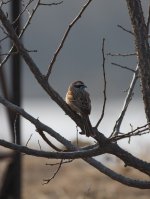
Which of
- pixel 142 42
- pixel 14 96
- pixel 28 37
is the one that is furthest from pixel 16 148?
pixel 28 37

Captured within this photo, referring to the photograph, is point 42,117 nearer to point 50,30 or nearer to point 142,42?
point 50,30

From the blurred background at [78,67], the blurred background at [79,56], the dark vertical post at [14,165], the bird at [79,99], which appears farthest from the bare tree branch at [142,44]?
the blurred background at [79,56]

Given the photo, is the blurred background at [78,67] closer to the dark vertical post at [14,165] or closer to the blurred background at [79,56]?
the blurred background at [79,56]

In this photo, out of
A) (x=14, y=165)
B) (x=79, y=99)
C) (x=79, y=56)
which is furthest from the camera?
(x=79, y=56)

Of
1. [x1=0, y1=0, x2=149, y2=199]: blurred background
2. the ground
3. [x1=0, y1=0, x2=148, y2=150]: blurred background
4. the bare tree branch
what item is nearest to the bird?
the bare tree branch

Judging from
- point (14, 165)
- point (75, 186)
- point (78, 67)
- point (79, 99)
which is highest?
point (78, 67)

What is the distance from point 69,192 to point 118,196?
1.67ft

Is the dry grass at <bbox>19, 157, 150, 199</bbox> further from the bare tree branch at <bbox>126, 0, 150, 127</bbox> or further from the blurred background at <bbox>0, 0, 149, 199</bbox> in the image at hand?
the bare tree branch at <bbox>126, 0, 150, 127</bbox>

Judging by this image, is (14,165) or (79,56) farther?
(79,56)

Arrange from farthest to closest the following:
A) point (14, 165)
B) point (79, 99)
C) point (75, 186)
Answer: point (75, 186)
point (14, 165)
point (79, 99)

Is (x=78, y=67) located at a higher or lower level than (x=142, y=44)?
higher

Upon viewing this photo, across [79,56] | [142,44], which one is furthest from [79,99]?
[79,56]

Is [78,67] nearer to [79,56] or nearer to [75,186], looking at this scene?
[79,56]

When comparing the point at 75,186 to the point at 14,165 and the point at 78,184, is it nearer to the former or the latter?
the point at 78,184
